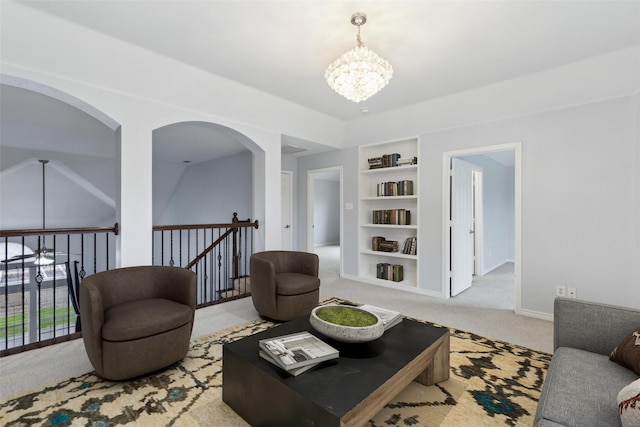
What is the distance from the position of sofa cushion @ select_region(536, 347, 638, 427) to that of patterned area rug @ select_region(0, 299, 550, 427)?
465 millimetres

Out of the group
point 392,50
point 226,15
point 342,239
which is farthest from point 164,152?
point 392,50

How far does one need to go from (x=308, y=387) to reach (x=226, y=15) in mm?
2612

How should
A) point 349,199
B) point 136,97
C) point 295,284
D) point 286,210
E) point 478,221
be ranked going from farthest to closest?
1. point 286,210
2. point 478,221
3. point 349,199
4. point 295,284
5. point 136,97

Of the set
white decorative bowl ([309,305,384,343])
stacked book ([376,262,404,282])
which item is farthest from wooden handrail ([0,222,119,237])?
stacked book ([376,262,404,282])

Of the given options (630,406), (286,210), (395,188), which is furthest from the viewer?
(286,210)

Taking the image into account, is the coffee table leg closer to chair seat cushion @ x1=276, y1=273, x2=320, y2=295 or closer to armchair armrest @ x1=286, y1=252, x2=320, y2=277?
chair seat cushion @ x1=276, y1=273, x2=320, y2=295

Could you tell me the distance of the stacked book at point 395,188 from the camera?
15.3ft

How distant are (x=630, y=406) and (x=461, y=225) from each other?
12.1 ft

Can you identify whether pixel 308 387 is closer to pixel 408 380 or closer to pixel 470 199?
pixel 408 380

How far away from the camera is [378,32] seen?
2.53m

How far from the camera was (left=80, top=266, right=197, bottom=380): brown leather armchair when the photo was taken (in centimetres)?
199

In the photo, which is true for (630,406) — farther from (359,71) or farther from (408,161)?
(408,161)

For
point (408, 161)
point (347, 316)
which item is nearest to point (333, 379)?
point (347, 316)

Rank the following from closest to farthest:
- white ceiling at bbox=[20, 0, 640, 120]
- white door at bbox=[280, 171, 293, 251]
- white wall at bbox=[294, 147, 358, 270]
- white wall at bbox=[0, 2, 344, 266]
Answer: white ceiling at bbox=[20, 0, 640, 120] < white wall at bbox=[0, 2, 344, 266] < white wall at bbox=[294, 147, 358, 270] < white door at bbox=[280, 171, 293, 251]
